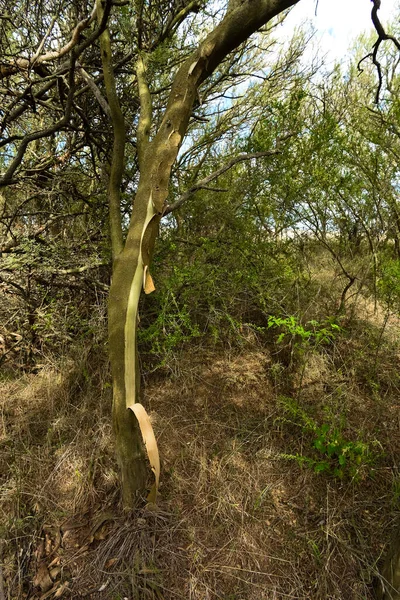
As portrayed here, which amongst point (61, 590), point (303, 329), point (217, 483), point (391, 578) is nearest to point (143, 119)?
point (303, 329)

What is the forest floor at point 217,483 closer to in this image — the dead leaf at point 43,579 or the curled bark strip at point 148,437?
the dead leaf at point 43,579

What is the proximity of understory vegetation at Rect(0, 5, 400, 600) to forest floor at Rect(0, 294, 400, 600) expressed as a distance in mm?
12

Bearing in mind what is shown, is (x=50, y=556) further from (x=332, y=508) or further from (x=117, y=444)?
(x=332, y=508)

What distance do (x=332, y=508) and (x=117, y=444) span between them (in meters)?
1.47

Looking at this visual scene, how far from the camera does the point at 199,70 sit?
6.13 feet

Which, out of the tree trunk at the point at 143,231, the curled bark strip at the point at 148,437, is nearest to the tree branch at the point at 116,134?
the tree trunk at the point at 143,231

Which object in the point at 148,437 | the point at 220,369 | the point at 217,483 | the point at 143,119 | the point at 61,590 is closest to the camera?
the point at 148,437

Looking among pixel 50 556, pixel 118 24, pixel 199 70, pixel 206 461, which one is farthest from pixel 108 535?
pixel 118 24

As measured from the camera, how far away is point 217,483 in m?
2.30

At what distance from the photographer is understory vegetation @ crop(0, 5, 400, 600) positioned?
75.6 inches

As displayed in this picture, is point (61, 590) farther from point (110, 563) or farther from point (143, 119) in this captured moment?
point (143, 119)

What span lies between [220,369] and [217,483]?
1193 millimetres

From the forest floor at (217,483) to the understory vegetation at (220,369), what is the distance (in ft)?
0.04

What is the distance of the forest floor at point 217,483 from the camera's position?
1848 mm
